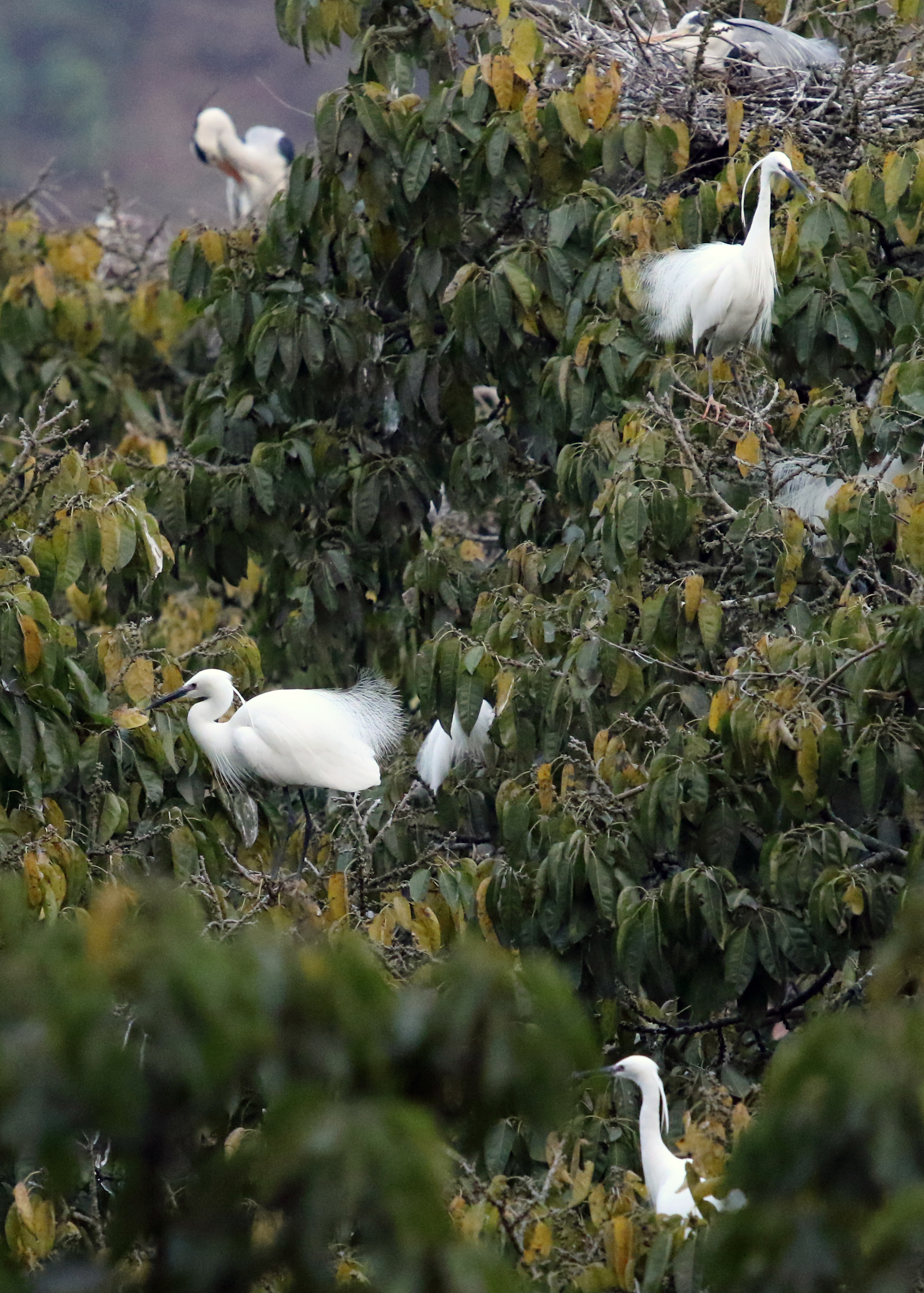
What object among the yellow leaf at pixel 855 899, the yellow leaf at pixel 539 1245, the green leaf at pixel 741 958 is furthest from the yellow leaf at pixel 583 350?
the yellow leaf at pixel 539 1245

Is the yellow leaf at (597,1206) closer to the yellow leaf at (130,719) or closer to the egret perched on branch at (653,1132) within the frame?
the egret perched on branch at (653,1132)

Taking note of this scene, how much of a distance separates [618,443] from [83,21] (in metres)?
37.6

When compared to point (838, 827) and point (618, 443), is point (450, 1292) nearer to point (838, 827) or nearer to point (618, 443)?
point (838, 827)

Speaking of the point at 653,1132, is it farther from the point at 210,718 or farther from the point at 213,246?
the point at 213,246

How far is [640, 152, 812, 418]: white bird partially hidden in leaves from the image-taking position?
173 inches

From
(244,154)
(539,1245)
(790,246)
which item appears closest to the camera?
(539,1245)

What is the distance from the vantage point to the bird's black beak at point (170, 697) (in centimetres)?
380

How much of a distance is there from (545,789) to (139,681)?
998mm

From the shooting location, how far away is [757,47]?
5.38 meters

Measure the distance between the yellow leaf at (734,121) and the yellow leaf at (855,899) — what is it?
2.45 metres

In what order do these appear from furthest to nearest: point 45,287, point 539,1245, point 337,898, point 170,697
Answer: point 45,287 → point 170,697 → point 337,898 → point 539,1245

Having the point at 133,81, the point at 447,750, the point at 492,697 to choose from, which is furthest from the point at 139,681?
the point at 133,81

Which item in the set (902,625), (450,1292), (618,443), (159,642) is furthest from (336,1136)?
(159,642)

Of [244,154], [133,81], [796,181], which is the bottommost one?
[133,81]
